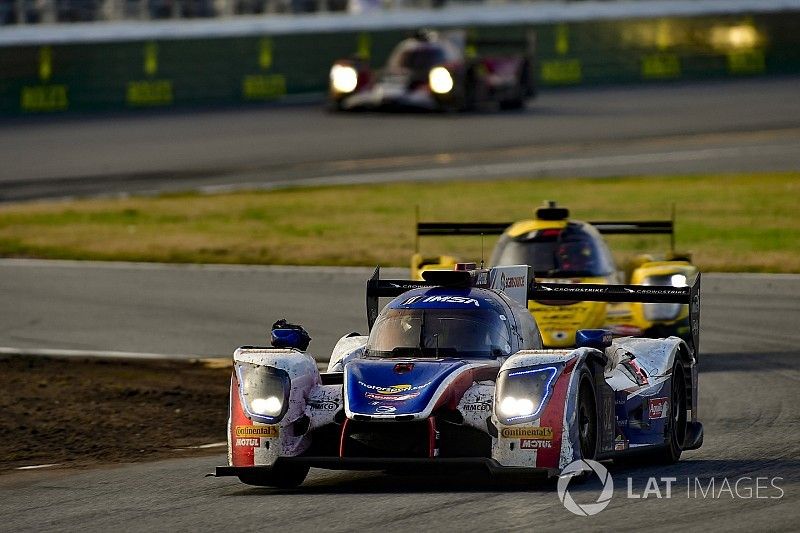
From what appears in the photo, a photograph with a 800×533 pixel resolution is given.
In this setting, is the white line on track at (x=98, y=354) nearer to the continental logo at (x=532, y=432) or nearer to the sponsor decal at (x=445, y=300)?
the sponsor decal at (x=445, y=300)

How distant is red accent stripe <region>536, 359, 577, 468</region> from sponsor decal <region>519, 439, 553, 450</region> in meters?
0.02

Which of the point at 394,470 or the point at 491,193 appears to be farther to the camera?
the point at 491,193

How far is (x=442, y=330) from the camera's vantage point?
1151 centimetres

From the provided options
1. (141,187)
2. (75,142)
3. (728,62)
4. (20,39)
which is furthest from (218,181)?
(728,62)

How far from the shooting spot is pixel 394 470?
1036 centimetres

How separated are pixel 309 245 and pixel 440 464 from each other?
16529 millimetres

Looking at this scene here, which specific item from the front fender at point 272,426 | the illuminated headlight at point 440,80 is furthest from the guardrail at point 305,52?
the front fender at point 272,426

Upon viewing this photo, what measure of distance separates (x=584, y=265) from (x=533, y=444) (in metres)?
7.37

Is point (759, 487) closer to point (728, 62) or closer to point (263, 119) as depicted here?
point (263, 119)

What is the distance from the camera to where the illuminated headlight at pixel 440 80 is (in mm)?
42062

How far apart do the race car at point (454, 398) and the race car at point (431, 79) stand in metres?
29.8

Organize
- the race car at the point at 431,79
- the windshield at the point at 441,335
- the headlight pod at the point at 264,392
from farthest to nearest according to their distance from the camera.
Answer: the race car at the point at 431,79, the windshield at the point at 441,335, the headlight pod at the point at 264,392

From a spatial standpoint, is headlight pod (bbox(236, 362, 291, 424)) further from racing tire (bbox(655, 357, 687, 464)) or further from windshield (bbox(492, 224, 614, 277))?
windshield (bbox(492, 224, 614, 277))

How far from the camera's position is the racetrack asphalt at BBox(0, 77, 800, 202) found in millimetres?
34875
